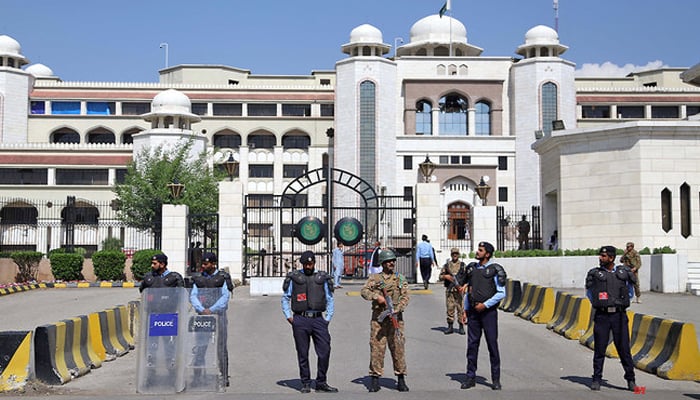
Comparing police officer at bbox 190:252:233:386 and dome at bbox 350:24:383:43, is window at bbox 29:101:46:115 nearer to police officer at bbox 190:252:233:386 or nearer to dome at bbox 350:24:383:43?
dome at bbox 350:24:383:43

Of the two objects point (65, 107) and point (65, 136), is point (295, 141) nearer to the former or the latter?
point (65, 107)

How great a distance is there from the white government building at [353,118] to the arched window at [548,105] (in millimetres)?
95

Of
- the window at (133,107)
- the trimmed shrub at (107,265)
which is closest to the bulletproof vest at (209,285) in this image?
the trimmed shrub at (107,265)

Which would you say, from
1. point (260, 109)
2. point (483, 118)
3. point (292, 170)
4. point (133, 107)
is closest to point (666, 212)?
point (483, 118)

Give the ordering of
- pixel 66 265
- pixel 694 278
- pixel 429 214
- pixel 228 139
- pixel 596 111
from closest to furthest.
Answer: pixel 694 278 < pixel 429 214 < pixel 66 265 < pixel 228 139 < pixel 596 111

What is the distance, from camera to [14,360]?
10.2 m

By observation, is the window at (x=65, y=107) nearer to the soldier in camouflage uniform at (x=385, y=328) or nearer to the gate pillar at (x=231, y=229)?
the gate pillar at (x=231, y=229)

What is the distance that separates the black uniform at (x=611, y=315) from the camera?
10109mm

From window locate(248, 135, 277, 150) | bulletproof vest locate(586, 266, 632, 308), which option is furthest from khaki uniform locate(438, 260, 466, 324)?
window locate(248, 135, 277, 150)

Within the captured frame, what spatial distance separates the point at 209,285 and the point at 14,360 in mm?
2536

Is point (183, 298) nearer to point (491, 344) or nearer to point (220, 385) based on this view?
point (220, 385)

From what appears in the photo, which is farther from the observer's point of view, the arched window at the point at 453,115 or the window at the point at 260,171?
the window at the point at 260,171

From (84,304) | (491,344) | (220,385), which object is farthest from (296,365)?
(84,304)

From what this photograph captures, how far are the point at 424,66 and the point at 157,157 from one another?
70.6 ft
